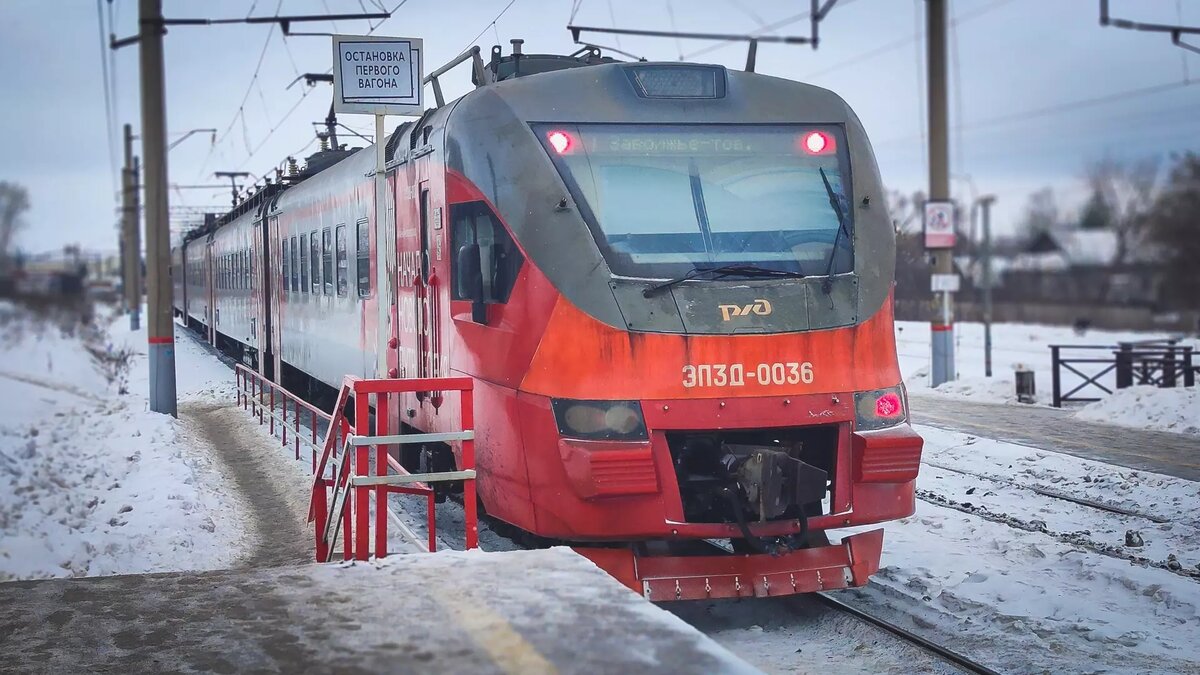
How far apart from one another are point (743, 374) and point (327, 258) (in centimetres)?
828

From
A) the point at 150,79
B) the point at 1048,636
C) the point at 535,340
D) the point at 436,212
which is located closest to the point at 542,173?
the point at 535,340

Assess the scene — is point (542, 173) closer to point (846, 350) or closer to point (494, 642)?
point (846, 350)

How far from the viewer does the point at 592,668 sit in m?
4.76

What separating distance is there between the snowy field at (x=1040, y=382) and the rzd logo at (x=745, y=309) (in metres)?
6.76

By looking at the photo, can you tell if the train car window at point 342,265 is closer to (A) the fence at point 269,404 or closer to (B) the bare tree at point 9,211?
(A) the fence at point 269,404

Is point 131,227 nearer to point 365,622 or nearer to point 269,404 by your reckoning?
point 269,404

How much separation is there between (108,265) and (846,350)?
490cm

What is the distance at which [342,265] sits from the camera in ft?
43.9

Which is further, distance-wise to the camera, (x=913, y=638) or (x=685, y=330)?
(x=685, y=330)

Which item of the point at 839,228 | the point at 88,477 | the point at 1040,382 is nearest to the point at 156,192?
the point at 88,477

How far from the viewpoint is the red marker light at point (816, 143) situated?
27.0ft

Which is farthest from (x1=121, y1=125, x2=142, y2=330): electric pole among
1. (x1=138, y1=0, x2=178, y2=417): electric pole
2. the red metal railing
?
the red metal railing

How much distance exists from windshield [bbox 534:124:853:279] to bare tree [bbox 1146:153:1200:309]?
15.6 feet

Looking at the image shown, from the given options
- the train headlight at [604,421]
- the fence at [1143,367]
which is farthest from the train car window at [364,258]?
the fence at [1143,367]
